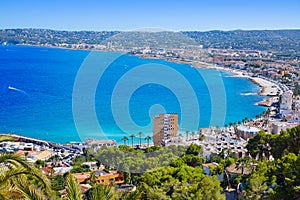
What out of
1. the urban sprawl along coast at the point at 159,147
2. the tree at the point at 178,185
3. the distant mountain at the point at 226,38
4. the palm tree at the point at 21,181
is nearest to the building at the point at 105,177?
the urban sprawl along coast at the point at 159,147

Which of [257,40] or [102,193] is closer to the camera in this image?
[102,193]

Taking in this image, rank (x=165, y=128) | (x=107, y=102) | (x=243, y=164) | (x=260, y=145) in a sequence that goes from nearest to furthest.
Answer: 1. (x=243, y=164)
2. (x=260, y=145)
3. (x=165, y=128)
4. (x=107, y=102)

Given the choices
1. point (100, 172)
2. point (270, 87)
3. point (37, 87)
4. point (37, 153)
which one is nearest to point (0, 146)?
point (37, 153)

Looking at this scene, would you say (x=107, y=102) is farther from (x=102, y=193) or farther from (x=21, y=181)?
(x=21, y=181)

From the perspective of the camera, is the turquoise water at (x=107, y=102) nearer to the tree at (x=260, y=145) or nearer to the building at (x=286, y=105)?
the building at (x=286, y=105)

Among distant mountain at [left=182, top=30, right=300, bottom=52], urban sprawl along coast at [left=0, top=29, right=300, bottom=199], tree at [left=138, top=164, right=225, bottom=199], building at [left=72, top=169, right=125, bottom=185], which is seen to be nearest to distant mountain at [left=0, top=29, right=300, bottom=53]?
distant mountain at [left=182, top=30, right=300, bottom=52]

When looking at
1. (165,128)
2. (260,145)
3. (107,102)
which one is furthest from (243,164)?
(107,102)

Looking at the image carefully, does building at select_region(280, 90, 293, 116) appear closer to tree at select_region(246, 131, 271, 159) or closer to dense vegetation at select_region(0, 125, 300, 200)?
dense vegetation at select_region(0, 125, 300, 200)
